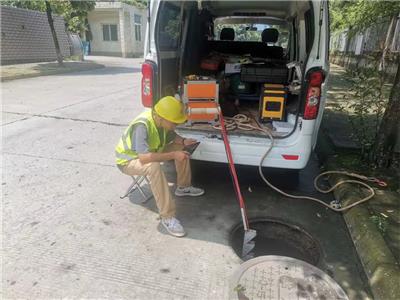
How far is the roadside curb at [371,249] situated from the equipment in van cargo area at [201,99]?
1638mm

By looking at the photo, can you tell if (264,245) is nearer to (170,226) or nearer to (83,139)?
(170,226)

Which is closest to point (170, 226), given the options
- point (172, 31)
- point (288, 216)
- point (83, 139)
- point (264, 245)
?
point (264, 245)

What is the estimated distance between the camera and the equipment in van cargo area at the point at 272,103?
13.0 ft

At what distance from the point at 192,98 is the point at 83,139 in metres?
2.08

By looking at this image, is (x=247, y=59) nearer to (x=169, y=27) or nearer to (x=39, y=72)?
(x=169, y=27)

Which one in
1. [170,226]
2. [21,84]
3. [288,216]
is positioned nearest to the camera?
[170,226]

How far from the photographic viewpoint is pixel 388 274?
2.35 m

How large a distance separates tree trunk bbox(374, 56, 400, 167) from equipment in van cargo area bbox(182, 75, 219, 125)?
1965 millimetres

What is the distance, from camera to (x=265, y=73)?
5047 millimetres

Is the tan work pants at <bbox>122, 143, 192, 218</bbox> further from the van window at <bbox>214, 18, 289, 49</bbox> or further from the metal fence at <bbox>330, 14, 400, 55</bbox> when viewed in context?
the metal fence at <bbox>330, 14, 400, 55</bbox>

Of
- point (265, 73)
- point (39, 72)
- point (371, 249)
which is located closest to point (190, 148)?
point (371, 249)

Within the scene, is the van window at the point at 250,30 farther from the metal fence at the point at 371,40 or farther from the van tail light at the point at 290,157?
the van tail light at the point at 290,157

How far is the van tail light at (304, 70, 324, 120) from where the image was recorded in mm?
3109

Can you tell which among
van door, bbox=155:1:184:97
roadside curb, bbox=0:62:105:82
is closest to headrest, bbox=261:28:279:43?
van door, bbox=155:1:184:97
